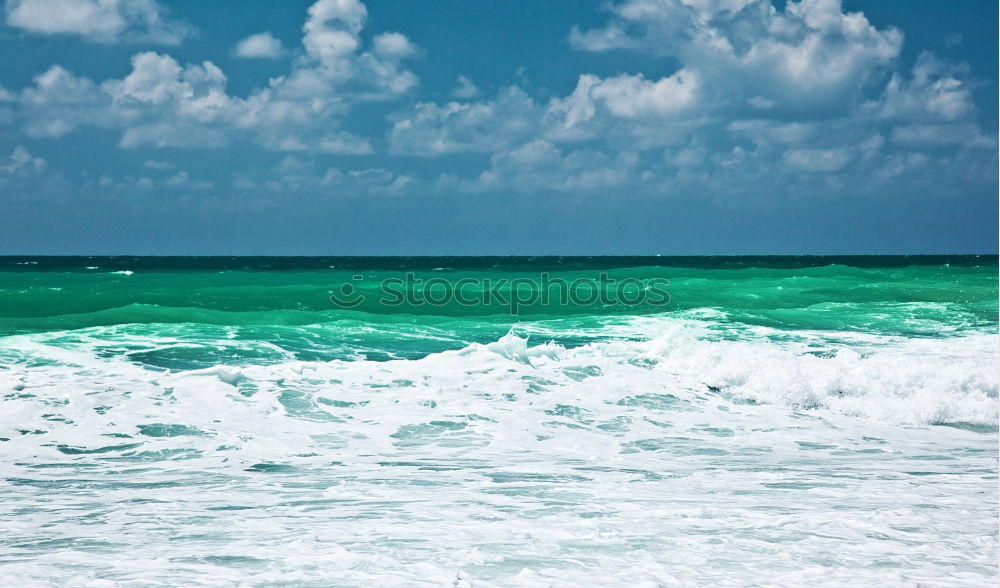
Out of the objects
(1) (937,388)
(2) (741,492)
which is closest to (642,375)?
(1) (937,388)

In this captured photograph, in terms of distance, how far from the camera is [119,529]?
5.54 meters

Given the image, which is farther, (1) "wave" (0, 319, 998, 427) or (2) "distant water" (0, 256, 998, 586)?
(1) "wave" (0, 319, 998, 427)

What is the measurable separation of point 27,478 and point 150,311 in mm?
13602

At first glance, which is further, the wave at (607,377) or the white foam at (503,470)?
the wave at (607,377)

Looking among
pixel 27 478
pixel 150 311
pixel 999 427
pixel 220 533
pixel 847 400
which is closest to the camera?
pixel 220 533

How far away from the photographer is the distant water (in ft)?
16.2

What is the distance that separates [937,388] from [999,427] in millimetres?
1509

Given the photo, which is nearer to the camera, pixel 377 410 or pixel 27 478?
pixel 27 478

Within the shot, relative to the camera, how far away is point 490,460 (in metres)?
7.77

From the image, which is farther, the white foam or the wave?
the wave

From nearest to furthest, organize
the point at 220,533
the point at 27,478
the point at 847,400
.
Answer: the point at 220,533, the point at 27,478, the point at 847,400

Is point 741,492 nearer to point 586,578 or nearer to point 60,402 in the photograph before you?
point 586,578

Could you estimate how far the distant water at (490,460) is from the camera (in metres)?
4.93

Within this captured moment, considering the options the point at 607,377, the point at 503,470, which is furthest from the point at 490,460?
the point at 607,377
